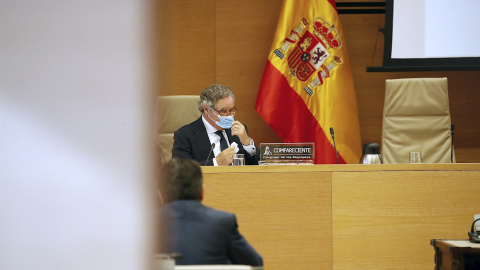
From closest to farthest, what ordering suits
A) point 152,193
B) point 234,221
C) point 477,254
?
point 152,193
point 234,221
point 477,254

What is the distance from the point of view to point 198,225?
4.05 ft

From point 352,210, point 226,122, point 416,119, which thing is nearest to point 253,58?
point 416,119

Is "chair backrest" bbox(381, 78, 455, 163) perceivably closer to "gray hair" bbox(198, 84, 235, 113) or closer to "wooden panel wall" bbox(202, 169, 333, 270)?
"gray hair" bbox(198, 84, 235, 113)

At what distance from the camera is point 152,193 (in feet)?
2.08

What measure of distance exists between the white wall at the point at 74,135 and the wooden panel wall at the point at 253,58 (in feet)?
11.8

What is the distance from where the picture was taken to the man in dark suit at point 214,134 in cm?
294

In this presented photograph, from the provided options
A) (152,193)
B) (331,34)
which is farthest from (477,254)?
(331,34)

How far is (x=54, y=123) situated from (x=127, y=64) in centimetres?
11

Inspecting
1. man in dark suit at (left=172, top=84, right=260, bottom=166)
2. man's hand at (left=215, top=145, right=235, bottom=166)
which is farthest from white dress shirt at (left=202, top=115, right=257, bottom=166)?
man's hand at (left=215, top=145, right=235, bottom=166)

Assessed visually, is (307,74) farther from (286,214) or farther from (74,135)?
(74,135)

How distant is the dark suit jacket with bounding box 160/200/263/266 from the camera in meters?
1.09

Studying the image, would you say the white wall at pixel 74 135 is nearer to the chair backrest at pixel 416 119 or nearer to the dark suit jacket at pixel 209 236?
the dark suit jacket at pixel 209 236

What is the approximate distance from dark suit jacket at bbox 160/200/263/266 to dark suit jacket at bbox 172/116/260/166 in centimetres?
157

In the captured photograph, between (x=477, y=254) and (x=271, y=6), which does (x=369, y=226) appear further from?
(x=271, y=6)
